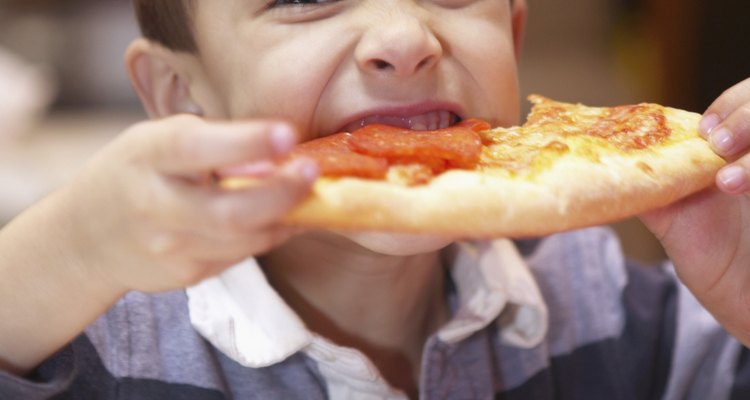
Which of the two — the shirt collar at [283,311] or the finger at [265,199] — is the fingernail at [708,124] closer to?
the shirt collar at [283,311]

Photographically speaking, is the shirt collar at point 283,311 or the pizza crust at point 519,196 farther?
the shirt collar at point 283,311

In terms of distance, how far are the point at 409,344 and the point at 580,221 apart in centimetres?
49

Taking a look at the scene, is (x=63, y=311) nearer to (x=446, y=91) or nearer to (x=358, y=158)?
(x=358, y=158)

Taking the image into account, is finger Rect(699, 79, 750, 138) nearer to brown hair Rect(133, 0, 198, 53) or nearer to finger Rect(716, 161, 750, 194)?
finger Rect(716, 161, 750, 194)

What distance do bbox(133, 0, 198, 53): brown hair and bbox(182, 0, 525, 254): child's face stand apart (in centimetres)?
3

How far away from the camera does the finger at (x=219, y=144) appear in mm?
544

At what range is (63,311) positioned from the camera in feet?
2.47

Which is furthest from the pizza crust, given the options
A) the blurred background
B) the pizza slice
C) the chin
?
the blurred background

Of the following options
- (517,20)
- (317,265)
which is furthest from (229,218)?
(517,20)

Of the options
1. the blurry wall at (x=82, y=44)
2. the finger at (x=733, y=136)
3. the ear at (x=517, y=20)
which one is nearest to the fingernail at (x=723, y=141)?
the finger at (x=733, y=136)

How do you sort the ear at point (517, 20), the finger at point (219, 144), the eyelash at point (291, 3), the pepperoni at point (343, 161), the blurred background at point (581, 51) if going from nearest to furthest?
the finger at point (219, 144)
the pepperoni at point (343, 161)
the eyelash at point (291, 3)
the ear at point (517, 20)
the blurred background at point (581, 51)

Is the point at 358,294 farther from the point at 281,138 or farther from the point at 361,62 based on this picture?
the point at 281,138

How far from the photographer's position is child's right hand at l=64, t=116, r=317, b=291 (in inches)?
21.9

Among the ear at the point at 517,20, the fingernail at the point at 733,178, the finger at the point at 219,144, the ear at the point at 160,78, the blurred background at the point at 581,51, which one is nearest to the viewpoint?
the finger at the point at 219,144
